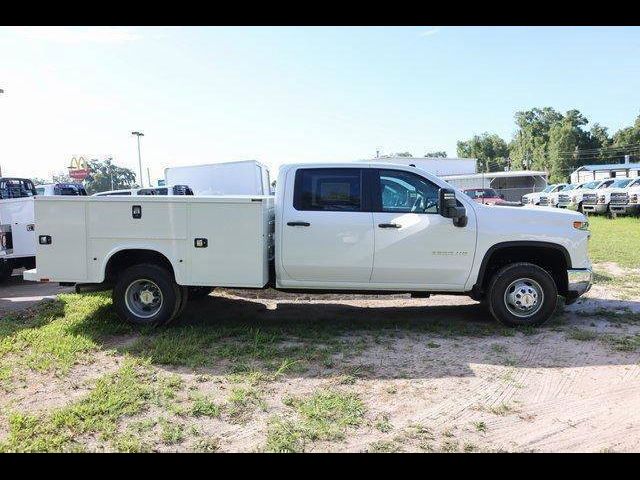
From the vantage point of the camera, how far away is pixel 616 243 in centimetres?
1306

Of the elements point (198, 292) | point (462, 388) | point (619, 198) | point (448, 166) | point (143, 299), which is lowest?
point (462, 388)

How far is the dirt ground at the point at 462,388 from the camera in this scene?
3.44 meters

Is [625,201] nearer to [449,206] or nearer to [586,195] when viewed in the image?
[586,195]

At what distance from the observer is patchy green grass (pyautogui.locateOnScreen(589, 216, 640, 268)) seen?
34.9 ft

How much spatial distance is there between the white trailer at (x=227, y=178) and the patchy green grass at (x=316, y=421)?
16712 millimetres

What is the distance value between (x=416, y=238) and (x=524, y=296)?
1.50 m

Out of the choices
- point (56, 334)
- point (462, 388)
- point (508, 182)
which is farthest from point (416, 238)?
point (508, 182)

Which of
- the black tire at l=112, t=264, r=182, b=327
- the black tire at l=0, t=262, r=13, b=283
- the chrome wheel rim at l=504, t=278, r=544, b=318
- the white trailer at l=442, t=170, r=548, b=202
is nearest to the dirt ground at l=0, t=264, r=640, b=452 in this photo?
the chrome wheel rim at l=504, t=278, r=544, b=318

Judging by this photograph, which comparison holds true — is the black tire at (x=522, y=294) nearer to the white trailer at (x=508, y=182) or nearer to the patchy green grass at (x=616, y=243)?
the patchy green grass at (x=616, y=243)

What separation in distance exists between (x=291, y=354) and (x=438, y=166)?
43.9 metres

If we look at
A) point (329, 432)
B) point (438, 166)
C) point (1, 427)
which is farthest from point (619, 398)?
point (438, 166)

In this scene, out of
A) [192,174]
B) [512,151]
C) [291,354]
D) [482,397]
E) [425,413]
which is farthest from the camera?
[512,151]

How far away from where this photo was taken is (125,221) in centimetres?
577

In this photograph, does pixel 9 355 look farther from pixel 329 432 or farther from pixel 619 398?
pixel 619 398
